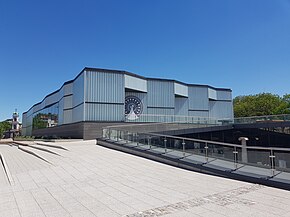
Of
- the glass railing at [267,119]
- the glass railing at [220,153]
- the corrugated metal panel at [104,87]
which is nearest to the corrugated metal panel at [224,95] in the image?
the glass railing at [267,119]

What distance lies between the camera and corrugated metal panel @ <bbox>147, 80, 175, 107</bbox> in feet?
111

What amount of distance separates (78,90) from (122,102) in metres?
6.19

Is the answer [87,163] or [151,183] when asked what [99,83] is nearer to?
[87,163]

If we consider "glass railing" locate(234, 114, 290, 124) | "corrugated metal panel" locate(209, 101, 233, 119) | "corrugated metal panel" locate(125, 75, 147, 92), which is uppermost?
"corrugated metal panel" locate(125, 75, 147, 92)

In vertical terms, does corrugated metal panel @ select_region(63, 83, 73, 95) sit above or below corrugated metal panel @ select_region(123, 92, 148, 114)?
above

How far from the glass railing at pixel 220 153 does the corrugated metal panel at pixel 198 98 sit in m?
27.7

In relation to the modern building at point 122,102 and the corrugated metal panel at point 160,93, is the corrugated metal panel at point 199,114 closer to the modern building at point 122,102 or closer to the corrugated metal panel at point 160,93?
the modern building at point 122,102

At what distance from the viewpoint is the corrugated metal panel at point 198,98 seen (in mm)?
39938

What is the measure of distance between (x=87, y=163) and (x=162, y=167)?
12.0 ft


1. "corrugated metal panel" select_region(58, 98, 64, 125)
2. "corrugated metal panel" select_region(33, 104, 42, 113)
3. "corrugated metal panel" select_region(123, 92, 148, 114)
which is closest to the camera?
"corrugated metal panel" select_region(123, 92, 148, 114)

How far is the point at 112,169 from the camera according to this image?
31.3 feet

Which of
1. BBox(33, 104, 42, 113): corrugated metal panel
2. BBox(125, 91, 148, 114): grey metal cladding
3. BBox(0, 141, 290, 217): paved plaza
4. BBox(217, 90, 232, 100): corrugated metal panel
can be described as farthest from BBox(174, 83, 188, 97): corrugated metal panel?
BBox(33, 104, 42, 113): corrugated metal panel

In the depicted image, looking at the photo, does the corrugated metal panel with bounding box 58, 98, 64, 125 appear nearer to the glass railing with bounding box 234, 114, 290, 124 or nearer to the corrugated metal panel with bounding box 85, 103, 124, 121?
the corrugated metal panel with bounding box 85, 103, 124, 121

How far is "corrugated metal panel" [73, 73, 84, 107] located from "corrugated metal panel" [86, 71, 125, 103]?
3.88 ft
